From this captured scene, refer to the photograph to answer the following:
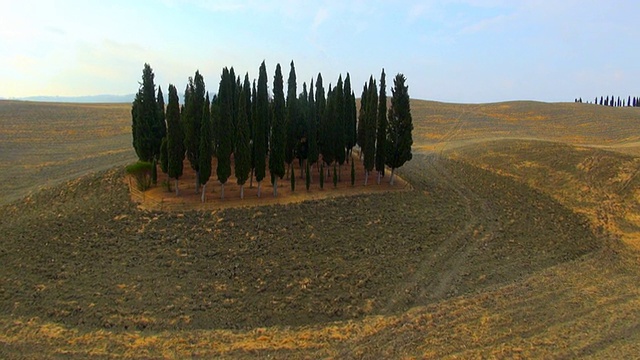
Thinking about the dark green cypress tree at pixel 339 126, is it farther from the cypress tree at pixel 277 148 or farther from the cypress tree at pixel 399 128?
the cypress tree at pixel 277 148

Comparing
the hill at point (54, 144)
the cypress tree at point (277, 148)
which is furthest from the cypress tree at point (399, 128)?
the hill at point (54, 144)

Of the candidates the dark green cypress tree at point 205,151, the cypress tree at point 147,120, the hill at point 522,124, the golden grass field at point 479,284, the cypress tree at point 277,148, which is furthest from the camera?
the hill at point 522,124

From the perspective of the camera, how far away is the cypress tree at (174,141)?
25234mm

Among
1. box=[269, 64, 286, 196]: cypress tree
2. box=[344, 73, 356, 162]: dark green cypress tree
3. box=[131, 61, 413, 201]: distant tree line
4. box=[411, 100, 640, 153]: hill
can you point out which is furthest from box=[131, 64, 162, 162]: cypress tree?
box=[411, 100, 640, 153]: hill

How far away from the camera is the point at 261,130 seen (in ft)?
85.5

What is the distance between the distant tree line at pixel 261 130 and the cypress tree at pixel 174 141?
6cm

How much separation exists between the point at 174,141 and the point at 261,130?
5634 mm

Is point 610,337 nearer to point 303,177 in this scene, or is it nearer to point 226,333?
point 226,333

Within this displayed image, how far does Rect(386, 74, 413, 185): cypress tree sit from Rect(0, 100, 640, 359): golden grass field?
9.89 ft

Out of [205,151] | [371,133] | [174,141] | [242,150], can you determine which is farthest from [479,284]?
[174,141]

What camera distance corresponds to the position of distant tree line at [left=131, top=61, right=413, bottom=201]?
2519cm

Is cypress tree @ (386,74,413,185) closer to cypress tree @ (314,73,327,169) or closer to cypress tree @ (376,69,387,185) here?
cypress tree @ (376,69,387,185)

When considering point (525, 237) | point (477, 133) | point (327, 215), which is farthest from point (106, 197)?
point (477, 133)

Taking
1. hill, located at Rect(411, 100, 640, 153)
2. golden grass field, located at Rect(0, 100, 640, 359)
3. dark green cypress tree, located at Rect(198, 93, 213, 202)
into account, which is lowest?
golden grass field, located at Rect(0, 100, 640, 359)
